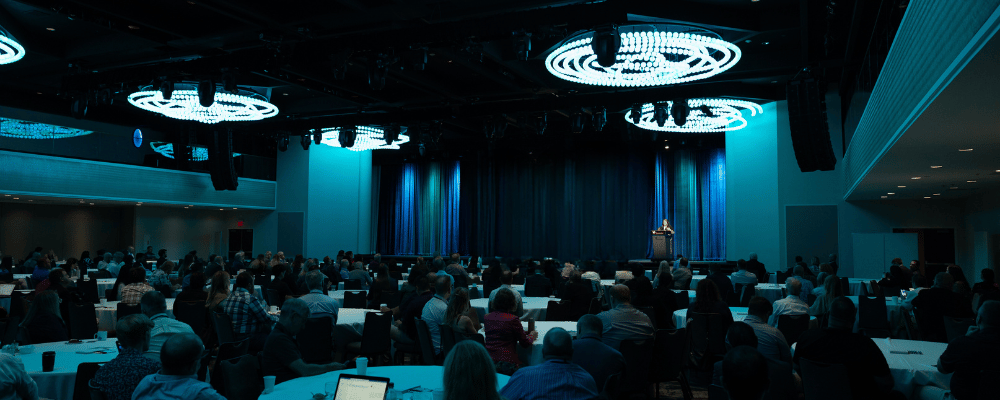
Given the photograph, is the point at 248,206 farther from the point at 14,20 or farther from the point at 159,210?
the point at 14,20

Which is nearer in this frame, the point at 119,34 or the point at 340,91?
the point at 119,34

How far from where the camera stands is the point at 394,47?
9898 millimetres

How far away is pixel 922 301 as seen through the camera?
26.4ft

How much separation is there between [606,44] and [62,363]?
674cm

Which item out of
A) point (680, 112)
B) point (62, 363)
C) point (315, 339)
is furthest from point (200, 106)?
point (62, 363)

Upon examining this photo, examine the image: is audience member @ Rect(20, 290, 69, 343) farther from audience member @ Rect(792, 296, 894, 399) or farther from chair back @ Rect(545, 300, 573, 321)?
audience member @ Rect(792, 296, 894, 399)

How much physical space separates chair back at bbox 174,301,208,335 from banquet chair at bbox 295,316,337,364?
8.11ft

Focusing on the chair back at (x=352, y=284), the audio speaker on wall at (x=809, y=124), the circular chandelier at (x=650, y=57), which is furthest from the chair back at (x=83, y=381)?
the audio speaker on wall at (x=809, y=124)

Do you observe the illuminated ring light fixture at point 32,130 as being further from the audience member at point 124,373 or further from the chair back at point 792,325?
the chair back at point 792,325

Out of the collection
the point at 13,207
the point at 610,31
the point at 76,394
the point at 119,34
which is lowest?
the point at 76,394

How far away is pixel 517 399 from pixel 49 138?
2082 centimetres

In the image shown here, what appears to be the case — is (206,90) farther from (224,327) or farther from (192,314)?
(224,327)

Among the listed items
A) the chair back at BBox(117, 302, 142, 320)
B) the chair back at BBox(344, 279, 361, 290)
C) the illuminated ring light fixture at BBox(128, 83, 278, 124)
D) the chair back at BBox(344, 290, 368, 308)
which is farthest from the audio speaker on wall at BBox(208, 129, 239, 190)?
the chair back at BBox(117, 302, 142, 320)

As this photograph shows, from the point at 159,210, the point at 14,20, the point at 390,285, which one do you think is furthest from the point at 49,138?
the point at 390,285
